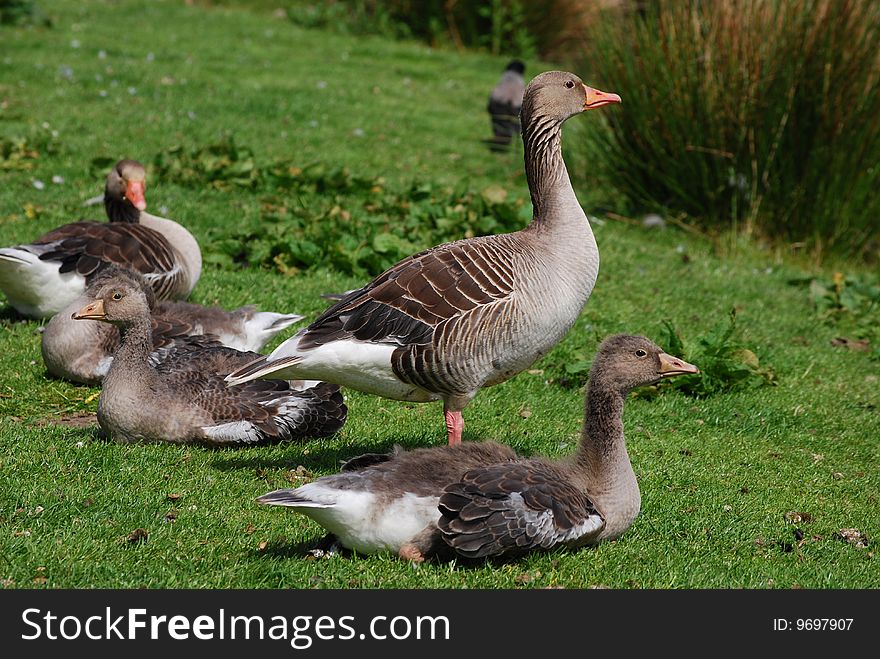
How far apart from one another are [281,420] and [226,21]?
2176cm

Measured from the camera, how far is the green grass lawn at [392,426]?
5.80m

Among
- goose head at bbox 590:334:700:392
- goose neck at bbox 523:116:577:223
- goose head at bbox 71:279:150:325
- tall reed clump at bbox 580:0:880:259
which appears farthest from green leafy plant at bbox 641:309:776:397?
tall reed clump at bbox 580:0:880:259

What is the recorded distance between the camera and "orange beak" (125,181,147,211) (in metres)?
10.3

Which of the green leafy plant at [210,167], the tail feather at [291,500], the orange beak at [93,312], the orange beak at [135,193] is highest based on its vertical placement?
the orange beak at [135,193]

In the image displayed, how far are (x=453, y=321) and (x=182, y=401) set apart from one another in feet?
6.76

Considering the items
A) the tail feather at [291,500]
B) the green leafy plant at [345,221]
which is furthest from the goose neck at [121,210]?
the tail feather at [291,500]

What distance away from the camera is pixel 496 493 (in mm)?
5586

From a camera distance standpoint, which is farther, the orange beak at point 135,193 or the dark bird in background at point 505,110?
the dark bird in background at point 505,110

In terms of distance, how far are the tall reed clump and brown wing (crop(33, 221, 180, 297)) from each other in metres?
7.78

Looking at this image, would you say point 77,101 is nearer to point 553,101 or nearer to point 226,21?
point 226,21

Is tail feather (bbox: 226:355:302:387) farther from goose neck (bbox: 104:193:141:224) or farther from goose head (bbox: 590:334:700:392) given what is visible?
goose neck (bbox: 104:193:141:224)

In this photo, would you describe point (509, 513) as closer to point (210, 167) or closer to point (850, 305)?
point (850, 305)

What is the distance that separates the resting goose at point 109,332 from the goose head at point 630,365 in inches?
140

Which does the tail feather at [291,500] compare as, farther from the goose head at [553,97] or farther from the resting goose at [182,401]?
the goose head at [553,97]
